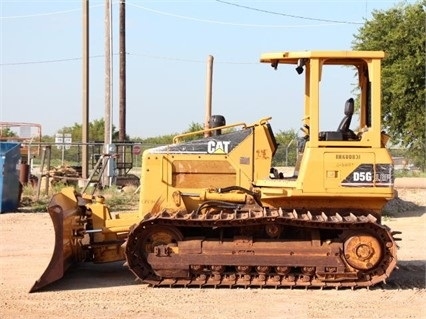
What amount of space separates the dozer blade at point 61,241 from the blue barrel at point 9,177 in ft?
30.0

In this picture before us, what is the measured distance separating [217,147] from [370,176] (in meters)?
2.13

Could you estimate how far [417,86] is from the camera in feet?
114

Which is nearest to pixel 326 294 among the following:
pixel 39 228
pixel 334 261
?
pixel 334 261

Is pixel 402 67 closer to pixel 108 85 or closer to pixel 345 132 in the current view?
pixel 108 85

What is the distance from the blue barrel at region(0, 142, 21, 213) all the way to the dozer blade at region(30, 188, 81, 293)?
9.15 metres

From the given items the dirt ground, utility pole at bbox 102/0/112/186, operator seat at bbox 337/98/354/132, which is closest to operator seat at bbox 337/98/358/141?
operator seat at bbox 337/98/354/132

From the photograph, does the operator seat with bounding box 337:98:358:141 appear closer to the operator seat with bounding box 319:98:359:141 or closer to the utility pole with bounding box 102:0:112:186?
the operator seat with bounding box 319:98:359:141

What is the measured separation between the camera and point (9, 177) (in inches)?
775

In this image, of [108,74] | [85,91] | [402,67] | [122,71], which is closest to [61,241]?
[85,91]

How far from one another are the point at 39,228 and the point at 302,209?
27.2 feet

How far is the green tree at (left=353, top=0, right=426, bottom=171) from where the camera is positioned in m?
34.4

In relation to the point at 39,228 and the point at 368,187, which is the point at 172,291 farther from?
the point at 39,228

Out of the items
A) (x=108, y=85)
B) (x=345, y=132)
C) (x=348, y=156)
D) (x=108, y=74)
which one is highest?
(x=108, y=74)

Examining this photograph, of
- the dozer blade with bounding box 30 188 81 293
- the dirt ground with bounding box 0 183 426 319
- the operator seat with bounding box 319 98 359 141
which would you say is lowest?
the dirt ground with bounding box 0 183 426 319
